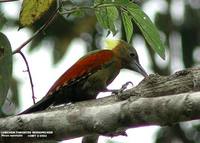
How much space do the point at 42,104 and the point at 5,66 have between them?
49 cm

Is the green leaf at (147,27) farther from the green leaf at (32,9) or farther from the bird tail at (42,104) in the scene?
the bird tail at (42,104)

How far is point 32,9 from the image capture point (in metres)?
3.33

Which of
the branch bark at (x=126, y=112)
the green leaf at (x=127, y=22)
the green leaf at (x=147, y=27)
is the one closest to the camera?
the branch bark at (x=126, y=112)

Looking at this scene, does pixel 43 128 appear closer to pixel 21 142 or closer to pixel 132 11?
pixel 21 142

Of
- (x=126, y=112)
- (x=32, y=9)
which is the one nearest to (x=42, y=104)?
(x=32, y=9)

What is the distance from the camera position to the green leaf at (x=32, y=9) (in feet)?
10.9

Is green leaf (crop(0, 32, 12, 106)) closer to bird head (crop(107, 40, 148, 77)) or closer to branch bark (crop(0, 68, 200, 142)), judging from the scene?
branch bark (crop(0, 68, 200, 142))

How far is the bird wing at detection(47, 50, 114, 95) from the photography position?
3926mm

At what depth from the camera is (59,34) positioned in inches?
303

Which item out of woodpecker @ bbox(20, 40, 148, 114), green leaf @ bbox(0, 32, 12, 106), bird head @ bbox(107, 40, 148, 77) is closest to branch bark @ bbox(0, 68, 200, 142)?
green leaf @ bbox(0, 32, 12, 106)

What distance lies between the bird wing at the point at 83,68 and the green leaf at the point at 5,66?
62 centimetres

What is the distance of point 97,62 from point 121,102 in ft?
4.30

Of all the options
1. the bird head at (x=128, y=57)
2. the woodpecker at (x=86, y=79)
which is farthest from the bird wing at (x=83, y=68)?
the bird head at (x=128, y=57)

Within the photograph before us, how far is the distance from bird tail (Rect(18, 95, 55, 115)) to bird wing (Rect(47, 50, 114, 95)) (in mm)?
56
